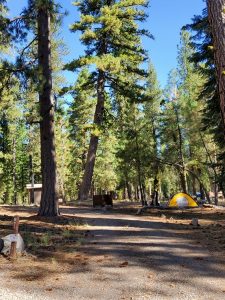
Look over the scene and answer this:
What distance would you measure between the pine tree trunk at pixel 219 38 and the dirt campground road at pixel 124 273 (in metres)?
3.04

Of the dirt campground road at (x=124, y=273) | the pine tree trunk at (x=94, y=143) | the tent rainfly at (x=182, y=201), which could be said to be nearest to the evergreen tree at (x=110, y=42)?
the pine tree trunk at (x=94, y=143)

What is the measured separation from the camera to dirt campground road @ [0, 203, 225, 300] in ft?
19.4

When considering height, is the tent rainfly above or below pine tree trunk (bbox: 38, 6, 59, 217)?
below

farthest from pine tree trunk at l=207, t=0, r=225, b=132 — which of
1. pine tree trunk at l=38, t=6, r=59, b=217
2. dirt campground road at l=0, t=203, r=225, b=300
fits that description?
pine tree trunk at l=38, t=6, r=59, b=217

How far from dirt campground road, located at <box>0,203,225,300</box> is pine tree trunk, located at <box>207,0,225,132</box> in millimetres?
3037

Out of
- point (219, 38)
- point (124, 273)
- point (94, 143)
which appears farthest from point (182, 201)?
point (124, 273)

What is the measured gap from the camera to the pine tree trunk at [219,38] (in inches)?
296

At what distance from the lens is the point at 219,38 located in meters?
7.61

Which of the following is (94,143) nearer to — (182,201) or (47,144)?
(182,201)

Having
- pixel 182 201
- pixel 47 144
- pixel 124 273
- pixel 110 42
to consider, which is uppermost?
pixel 110 42

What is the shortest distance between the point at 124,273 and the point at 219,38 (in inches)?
189

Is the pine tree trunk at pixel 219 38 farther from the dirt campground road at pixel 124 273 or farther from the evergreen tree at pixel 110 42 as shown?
the evergreen tree at pixel 110 42

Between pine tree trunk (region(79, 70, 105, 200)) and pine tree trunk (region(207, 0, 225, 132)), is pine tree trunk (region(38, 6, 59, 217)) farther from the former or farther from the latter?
pine tree trunk (region(79, 70, 105, 200))

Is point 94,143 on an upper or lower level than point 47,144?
upper
